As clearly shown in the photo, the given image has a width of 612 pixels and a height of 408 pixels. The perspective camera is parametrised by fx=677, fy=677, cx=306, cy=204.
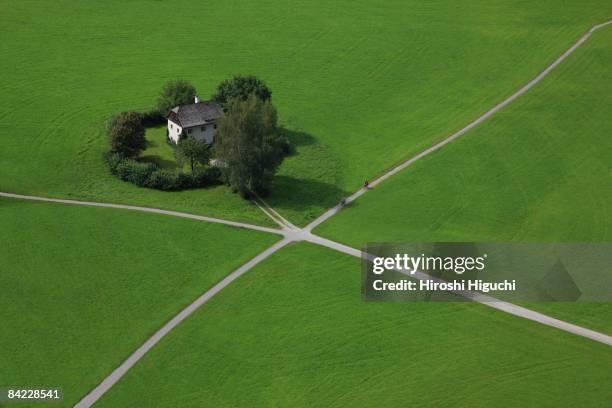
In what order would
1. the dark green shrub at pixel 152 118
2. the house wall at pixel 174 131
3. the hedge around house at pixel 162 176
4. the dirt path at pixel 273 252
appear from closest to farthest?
the dirt path at pixel 273 252 < the hedge around house at pixel 162 176 < the house wall at pixel 174 131 < the dark green shrub at pixel 152 118

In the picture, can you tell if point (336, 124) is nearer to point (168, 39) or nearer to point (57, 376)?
point (168, 39)

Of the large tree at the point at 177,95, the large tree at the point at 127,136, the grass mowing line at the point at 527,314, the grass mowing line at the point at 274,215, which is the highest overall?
the large tree at the point at 177,95

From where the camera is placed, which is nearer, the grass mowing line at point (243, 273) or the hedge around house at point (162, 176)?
the grass mowing line at point (243, 273)

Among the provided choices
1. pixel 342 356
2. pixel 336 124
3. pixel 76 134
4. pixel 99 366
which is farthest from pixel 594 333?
pixel 76 134

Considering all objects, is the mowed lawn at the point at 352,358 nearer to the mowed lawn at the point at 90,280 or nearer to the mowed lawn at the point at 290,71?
the mowed lawn at the point at 90,280

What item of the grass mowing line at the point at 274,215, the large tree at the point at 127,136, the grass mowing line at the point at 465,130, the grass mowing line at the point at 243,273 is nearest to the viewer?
the grass mowing line at the point at 243,273

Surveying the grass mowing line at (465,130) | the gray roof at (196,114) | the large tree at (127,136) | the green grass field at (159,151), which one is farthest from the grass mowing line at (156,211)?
the gray roof at (196,114)

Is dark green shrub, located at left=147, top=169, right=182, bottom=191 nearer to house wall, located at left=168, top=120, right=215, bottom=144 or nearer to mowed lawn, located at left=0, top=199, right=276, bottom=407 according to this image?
mowed lawn, located at left=0, top=199, right=276, bottom=407
